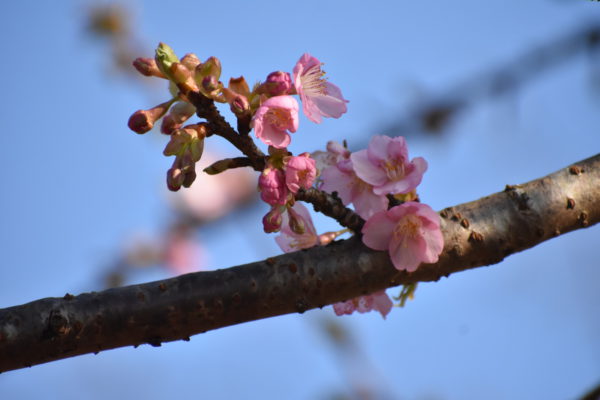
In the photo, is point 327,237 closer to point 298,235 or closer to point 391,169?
point 298,235

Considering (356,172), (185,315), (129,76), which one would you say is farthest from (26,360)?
(129,76)

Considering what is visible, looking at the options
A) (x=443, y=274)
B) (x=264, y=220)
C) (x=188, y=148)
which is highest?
(x=188, y=148)

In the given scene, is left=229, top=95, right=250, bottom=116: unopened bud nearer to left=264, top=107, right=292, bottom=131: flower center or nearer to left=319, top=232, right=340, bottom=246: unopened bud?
Result: left=264, top=107, right=292, bottom=131: flower center

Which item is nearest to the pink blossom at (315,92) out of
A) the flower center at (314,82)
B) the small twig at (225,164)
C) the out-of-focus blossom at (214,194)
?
the flower center at (314,82)

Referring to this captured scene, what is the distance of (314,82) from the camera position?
5.63 ft

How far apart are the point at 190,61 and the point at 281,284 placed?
0.60m

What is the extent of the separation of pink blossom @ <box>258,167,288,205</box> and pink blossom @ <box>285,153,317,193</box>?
21mm

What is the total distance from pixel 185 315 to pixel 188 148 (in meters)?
0.41

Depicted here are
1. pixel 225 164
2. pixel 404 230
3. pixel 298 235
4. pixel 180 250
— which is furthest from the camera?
pixel 180 250

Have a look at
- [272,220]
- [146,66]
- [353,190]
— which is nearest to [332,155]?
[353,190]

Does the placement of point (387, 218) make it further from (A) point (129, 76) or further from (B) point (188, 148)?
(A) point (129, 76)

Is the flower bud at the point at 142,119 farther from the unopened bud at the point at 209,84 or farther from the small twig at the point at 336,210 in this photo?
the small twig at the point at 336,210

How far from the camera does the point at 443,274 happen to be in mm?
1762

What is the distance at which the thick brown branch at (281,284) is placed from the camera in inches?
56.4
